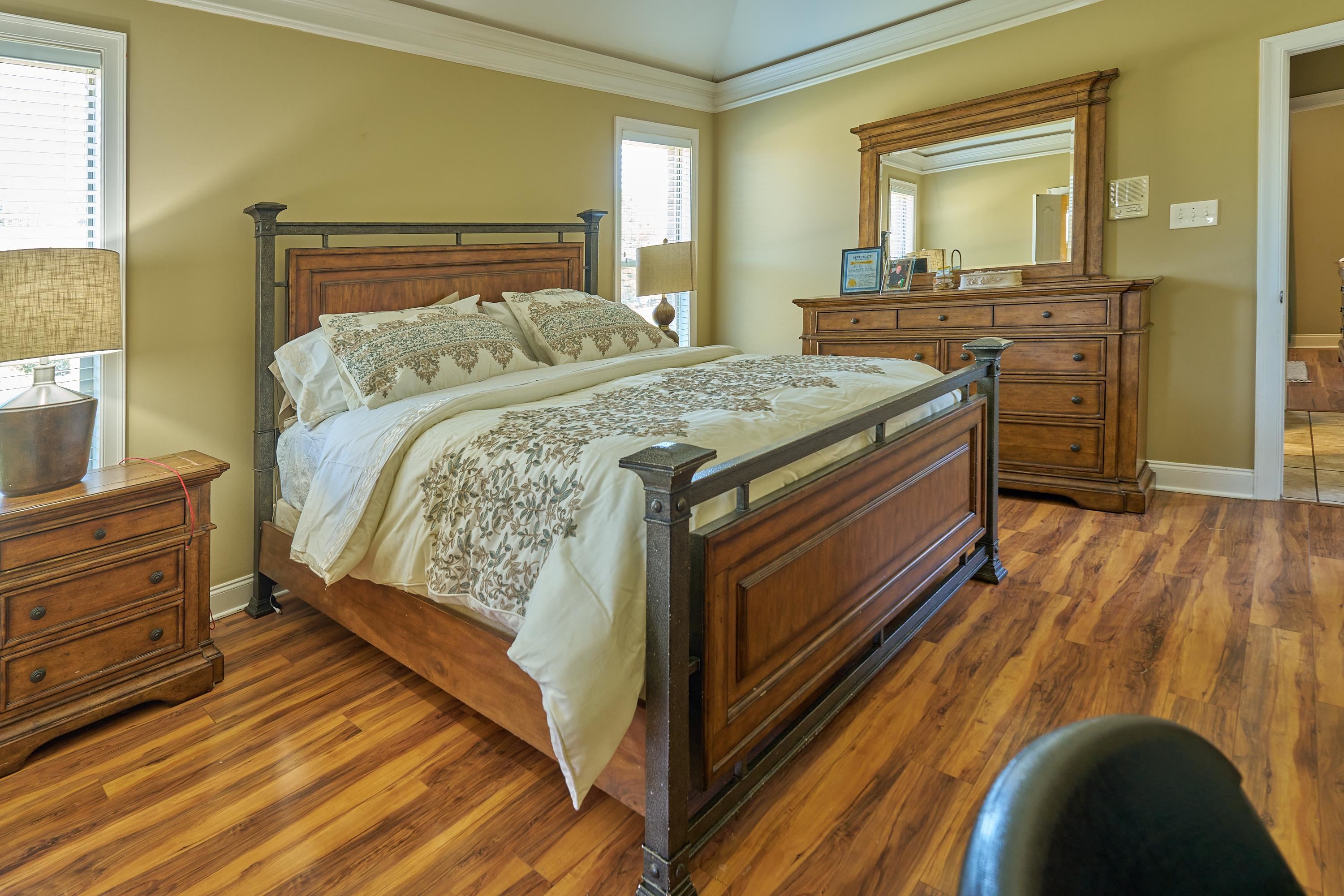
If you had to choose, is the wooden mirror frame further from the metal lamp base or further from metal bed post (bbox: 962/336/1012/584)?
the metal lamp base

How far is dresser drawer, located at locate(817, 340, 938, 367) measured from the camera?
386cm

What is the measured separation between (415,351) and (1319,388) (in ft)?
22.2

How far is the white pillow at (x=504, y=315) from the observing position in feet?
9.55

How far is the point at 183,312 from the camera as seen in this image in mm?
2617

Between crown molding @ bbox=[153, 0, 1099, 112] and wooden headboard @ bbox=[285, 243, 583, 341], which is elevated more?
crown molding @ bbox=[153, 0, 1099, 112]

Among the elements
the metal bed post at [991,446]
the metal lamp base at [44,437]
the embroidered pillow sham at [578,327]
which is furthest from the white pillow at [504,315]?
the metal bed post at [991,446]

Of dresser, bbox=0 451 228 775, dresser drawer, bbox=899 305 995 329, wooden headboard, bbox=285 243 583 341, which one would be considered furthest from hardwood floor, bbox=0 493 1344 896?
dresser drawer, bbox=899 305 995 329

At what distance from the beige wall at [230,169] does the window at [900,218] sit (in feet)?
7.69

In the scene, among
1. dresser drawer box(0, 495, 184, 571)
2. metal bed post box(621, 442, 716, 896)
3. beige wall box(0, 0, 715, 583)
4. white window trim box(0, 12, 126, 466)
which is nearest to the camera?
metal bed post box(621, 442, 716, 896)

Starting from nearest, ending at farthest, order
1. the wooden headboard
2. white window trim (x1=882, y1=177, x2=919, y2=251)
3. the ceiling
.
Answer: the wooden headboard, the ceiling, white window trim (x1=882, y1=177, x2=919, y2=251)

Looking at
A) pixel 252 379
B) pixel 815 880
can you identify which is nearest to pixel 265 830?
pixel 815 880

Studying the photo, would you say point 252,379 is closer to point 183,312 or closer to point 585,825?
point 183,312

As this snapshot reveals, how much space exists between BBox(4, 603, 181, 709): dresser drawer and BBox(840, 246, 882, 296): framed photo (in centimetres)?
364

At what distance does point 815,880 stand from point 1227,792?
1020mm
